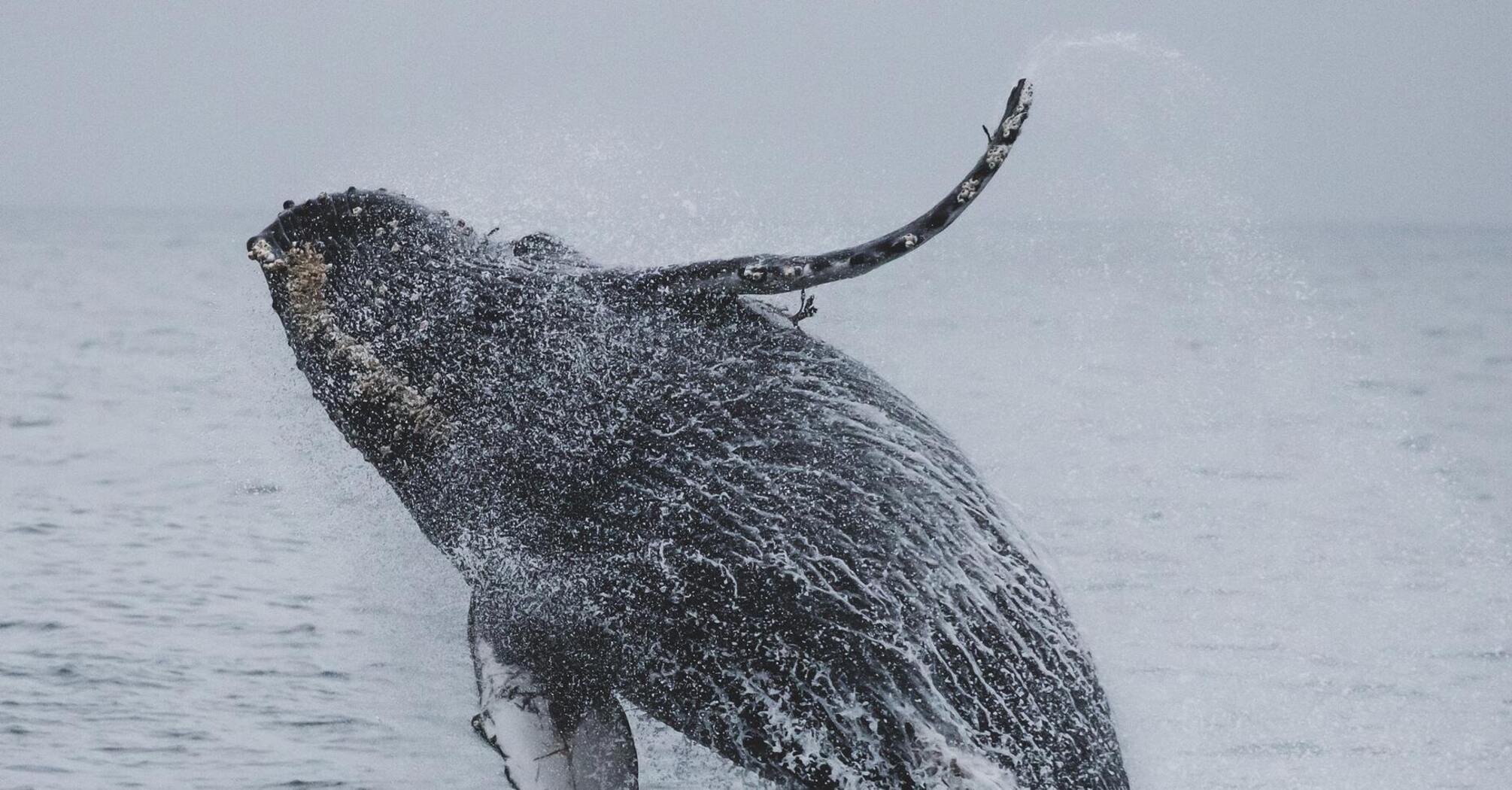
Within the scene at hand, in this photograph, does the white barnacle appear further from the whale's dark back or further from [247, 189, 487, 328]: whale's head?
[247, 189, 487, 328]: whale's head

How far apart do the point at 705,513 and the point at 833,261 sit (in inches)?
36.8

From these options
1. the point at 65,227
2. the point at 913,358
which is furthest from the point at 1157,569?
the point at 65,227

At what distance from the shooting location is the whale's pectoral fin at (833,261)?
5.41 m

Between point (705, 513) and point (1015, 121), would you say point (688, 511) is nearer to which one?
point (705, 513)

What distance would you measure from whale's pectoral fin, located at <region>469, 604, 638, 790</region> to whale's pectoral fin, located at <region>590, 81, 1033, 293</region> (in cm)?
151

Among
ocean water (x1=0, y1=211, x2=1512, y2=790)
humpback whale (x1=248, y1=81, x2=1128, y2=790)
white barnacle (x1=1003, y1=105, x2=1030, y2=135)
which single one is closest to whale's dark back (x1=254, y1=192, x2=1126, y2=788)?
humpback whale (x1=248, y1=81, x2=1128, y2=790)

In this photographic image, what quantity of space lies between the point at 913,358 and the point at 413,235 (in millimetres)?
28340

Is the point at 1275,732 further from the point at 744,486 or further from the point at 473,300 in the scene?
the point at 473,300

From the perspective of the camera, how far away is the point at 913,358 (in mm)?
34500

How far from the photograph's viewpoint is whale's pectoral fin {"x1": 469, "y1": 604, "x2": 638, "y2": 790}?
20.4 ft

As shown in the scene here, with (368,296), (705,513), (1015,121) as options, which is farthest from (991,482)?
(368,296)

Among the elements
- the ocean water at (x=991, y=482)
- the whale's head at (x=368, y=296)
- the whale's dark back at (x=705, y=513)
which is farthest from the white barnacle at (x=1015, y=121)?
the whale's head at (x=368, y=296)

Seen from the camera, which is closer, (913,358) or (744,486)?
(744,486)

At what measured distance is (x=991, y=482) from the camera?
22.3 feet
